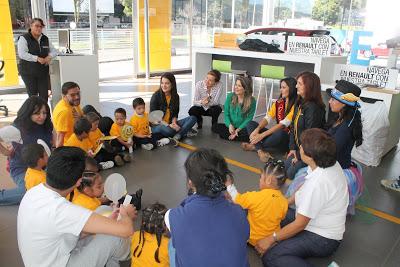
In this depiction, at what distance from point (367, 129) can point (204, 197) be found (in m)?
3.07

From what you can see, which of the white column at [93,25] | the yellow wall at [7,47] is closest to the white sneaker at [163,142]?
the yellow wall at [7,47]

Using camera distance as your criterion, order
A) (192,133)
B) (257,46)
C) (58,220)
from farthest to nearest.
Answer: (257,46)
(192,133)
(58,220)

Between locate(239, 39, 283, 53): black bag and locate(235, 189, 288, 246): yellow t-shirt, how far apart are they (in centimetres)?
353

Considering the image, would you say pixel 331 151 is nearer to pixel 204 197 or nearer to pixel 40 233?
pixel 204 197

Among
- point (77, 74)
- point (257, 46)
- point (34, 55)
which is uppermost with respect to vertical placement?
point (257, 46)

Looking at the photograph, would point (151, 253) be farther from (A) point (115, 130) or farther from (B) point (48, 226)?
(A) point (115, 130)

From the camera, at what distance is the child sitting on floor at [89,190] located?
2.10m

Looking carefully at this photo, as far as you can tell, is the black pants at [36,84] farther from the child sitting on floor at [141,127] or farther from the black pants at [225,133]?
the black pants at [225,133]

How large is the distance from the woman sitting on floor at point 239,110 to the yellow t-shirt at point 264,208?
2.30m

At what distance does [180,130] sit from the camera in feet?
14.8

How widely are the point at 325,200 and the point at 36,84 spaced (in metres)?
4.55

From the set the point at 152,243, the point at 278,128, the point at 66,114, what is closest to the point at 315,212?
the point at 152,243

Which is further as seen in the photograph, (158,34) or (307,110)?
(158,34)

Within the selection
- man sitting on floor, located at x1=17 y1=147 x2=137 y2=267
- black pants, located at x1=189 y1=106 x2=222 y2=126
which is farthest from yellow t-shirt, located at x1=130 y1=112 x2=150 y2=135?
man sitting on floor, located at x1=17 y1=147 x2=137 y2=267
